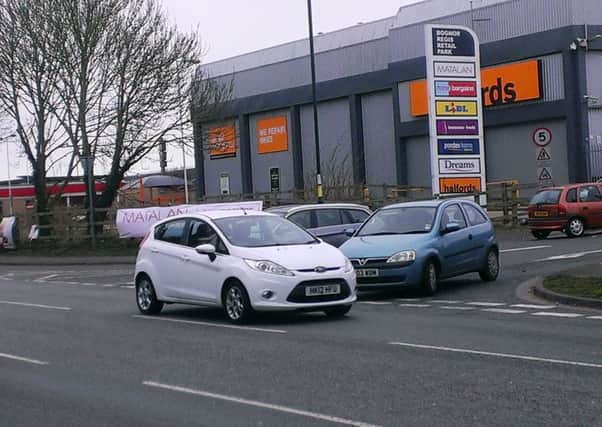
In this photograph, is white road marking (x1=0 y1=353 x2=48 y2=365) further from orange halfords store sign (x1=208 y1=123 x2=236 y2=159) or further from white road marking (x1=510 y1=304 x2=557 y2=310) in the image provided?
orange halfords store sign (x1=208 y1=123 x2=236 y2=159)

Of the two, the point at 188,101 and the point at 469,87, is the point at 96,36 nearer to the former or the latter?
the point at 188,101

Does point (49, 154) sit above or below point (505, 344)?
above

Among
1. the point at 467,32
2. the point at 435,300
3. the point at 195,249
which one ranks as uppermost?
the point at 467,32

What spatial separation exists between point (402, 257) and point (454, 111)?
20.7m

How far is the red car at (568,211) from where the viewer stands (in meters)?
31.8

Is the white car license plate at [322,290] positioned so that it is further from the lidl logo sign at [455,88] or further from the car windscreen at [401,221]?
the lidl logo sign at [455,88]

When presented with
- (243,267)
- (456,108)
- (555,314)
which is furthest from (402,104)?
(243,267)

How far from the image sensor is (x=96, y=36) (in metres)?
40.1

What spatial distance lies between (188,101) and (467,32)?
10892 millimetres

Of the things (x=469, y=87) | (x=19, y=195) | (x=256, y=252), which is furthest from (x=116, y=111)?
(x=19, y=195)

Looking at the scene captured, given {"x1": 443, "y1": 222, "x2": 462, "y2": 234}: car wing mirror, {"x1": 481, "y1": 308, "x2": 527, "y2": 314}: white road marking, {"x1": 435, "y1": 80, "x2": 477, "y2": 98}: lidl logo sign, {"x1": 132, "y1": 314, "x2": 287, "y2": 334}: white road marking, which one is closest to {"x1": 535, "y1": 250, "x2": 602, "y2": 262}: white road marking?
{"x1": 443, "y1": 222, "x2": 462, "y2": 234}: car wing mirror

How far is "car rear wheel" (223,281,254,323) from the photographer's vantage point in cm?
1481

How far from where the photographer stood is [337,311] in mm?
15711

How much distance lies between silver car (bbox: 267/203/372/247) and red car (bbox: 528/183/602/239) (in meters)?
10.0
